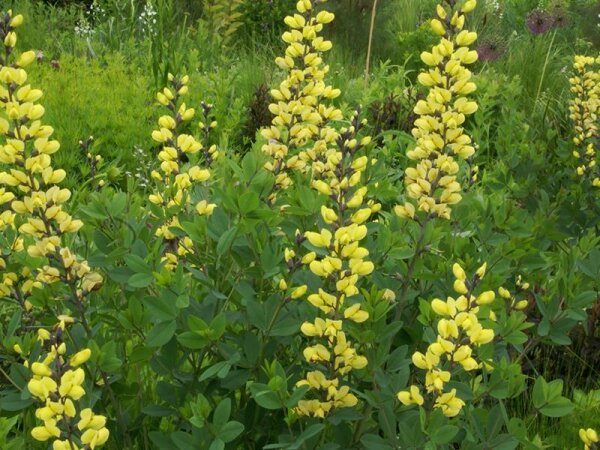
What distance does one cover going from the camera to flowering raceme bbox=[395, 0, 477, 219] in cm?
200

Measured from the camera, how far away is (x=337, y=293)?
1777mm

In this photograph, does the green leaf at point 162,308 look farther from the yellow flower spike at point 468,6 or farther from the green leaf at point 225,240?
the yellow flower spike at point 468,6

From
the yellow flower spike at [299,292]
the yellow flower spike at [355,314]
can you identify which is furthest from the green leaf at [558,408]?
the yellow flower spike at [299,292]

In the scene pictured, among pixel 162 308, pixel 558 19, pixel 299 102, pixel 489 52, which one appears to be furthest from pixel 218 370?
pixel 558 19

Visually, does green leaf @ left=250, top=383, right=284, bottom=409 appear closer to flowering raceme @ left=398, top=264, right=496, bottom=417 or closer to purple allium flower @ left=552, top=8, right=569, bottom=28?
flowering raceme @ left=398, top=264, right=496, bottom=417

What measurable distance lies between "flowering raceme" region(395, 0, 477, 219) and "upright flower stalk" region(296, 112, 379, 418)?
16 cm

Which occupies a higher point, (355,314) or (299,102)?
(299,102)

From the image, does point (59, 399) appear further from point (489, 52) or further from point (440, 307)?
point (489, 52)

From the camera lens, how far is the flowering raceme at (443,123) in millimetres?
2004

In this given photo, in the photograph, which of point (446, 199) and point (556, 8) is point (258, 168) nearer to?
point (446, 199)

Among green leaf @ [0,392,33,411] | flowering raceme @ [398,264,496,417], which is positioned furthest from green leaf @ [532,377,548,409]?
green leaf @ [0,392,33,411]

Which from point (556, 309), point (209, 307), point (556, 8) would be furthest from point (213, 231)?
point (556, 8)

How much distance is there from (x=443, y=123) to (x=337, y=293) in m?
0.53

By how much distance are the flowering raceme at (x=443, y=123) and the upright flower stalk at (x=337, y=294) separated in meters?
0.16
